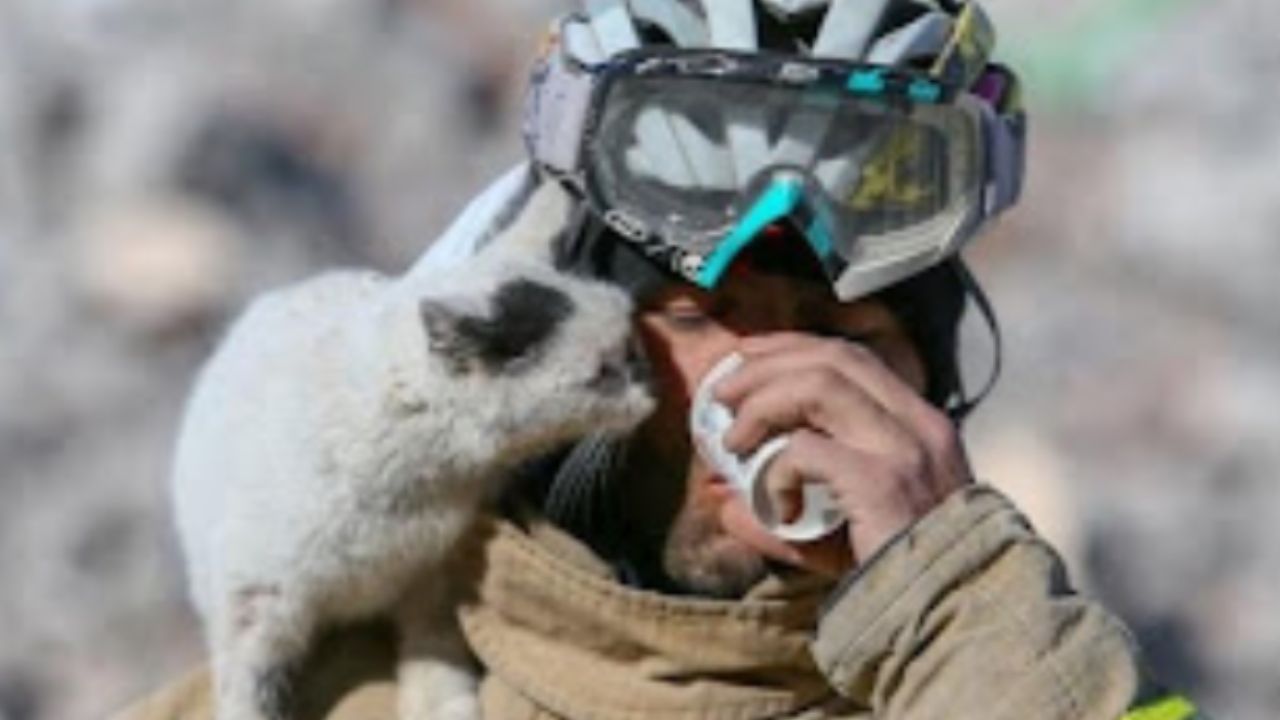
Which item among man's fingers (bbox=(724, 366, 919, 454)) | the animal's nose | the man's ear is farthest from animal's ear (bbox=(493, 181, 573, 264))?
man's fingers (bbox=(724, 366, 919, 454))

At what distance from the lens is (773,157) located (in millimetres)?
1554

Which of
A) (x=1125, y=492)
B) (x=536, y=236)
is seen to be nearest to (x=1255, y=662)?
(x=1125, y=492)

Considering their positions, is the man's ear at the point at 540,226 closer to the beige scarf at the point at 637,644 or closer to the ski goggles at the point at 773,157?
the ski goggles at the point at 773,157

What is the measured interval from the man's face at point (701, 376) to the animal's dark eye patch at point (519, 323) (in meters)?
0.09

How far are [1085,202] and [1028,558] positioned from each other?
322 centimetres

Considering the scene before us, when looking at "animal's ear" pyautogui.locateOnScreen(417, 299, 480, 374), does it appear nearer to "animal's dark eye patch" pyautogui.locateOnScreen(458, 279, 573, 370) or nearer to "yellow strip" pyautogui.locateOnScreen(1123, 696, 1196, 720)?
"animal's dark eye patch" pyautogui.locateOnScreen(458, 279, 573, 370)

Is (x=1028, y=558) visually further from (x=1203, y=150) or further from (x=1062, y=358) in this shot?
(x=1203, y=150)

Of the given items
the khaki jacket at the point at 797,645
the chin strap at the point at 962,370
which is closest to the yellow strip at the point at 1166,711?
the khaki jacket at the point at 797,645

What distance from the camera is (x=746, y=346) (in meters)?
1.47

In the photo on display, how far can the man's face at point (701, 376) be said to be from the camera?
1.54 meters

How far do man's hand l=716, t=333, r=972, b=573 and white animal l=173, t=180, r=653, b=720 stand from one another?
0.67 feet

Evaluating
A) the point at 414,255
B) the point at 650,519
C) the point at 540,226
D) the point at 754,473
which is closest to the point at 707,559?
the point at 650,519

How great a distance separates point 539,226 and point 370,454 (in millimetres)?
186

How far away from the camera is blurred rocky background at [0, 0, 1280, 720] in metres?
4.09
